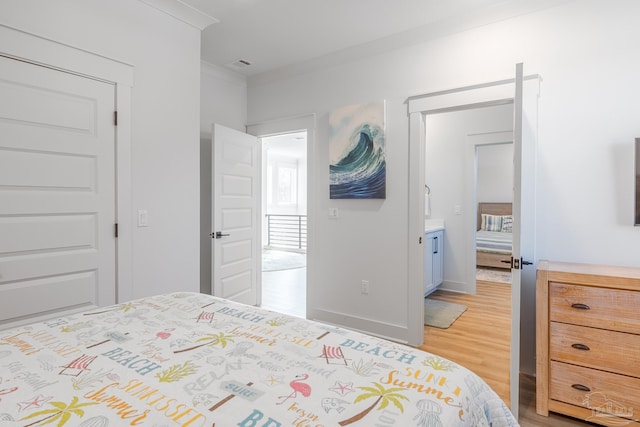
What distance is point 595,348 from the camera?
1.88 metres

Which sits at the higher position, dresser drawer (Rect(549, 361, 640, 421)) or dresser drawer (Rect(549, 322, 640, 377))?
dresser drawer (Rect(549, 322, 640, 377))

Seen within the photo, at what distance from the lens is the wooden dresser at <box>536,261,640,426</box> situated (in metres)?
1.80

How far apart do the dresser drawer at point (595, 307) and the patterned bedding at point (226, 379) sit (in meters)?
1.25

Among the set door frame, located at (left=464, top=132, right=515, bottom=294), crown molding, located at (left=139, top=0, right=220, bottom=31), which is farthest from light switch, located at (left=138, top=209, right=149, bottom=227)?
door frame, located at (left=464, top=132, right=515, bottom=294)


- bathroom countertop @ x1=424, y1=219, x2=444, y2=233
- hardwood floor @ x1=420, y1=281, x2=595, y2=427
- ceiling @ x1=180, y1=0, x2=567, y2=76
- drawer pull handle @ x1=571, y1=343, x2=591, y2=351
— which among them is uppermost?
ceiling @ x1=180, y1=0, x2=567, y2=76

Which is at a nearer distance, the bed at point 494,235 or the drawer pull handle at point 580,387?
the drawer pull handle at point 580,387

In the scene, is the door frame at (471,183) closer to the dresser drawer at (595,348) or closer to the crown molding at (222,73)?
the dresser drawer at (595,348)

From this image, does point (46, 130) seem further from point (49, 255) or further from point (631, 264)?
point (631, 264)

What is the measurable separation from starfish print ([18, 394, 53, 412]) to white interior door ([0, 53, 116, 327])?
4.63 feet

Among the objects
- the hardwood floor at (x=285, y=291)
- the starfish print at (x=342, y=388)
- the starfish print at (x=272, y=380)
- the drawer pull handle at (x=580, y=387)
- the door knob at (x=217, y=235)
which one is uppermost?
the door knob at (x=217, y=235)

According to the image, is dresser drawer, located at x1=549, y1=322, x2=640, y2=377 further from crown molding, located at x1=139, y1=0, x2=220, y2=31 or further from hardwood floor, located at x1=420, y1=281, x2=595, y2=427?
crown molding, located at x1=139, y1=0, x2=220, y2=31

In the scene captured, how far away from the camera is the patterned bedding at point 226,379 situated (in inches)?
31.0

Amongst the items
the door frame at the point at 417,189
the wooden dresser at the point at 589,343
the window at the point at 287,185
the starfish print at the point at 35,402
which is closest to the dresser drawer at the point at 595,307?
the wooden dresser at the point at 589,343

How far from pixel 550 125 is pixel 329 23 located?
1.81m
